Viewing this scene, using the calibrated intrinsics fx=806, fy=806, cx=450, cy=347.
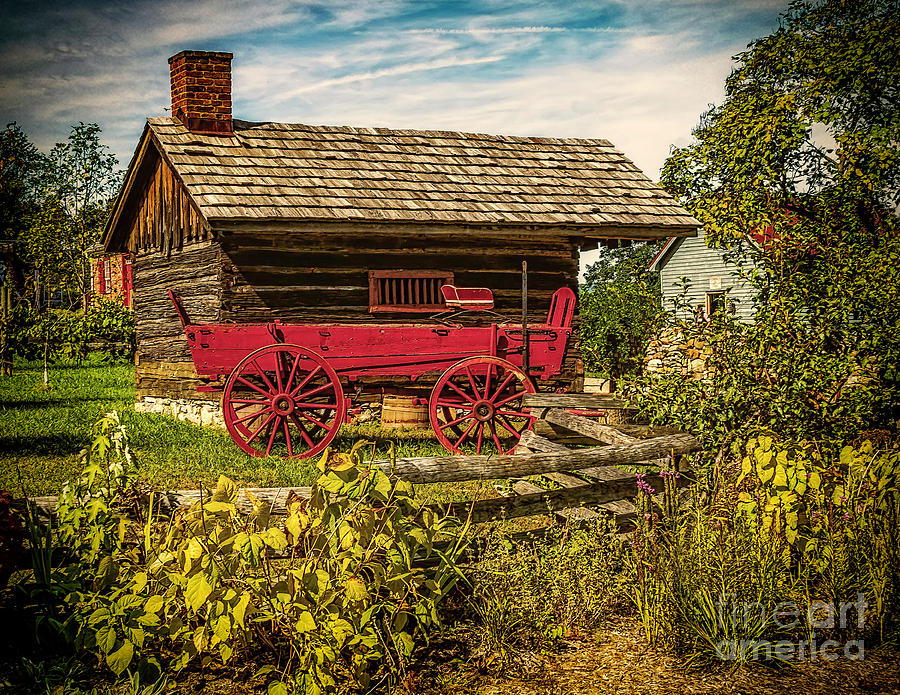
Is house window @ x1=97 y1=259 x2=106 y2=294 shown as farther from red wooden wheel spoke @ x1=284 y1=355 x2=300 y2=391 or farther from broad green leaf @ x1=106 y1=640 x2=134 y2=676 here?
broad green leaf @ x1=106 y1=640 x2=134 y2=676

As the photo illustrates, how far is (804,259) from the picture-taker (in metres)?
6.31

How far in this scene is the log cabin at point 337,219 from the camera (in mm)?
10766

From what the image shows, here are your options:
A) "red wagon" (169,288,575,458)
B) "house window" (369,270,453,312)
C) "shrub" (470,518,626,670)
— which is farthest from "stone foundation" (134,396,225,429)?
"shrub" (470,518,626,670)

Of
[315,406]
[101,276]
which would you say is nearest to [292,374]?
[315,406]

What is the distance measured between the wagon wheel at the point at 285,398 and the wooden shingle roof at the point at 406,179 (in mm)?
1919

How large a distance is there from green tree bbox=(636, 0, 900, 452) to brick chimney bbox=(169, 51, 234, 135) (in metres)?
6.68

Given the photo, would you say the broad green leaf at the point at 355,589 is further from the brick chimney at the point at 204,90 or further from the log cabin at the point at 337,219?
the brick chimney at the point at 204,90

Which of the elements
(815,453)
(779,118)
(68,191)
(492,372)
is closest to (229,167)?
(492,372)

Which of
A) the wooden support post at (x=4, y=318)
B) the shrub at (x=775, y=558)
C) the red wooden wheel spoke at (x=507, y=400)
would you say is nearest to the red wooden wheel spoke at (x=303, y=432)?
the red wooden wheel spoke at (x=507, y=400)

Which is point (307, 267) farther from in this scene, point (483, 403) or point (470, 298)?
point (483, 403)

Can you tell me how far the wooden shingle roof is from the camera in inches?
416

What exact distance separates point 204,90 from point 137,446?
5.60 metres

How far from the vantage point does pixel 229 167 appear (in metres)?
Result: 11.1

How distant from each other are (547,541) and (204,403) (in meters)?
7.66
